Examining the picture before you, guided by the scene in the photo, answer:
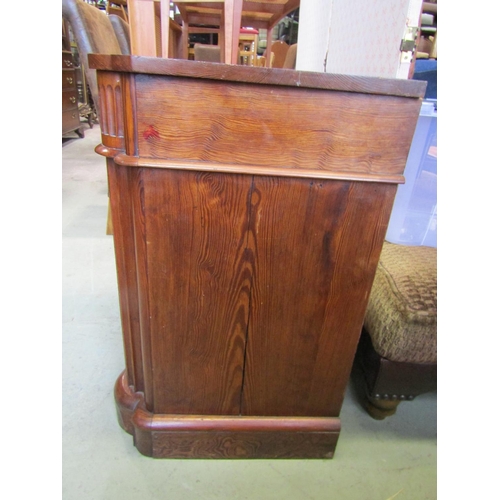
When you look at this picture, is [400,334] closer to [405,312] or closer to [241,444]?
[405,312]

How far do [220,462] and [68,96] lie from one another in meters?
3.76

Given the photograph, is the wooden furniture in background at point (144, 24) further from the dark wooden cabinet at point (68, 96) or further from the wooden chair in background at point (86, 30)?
the dark wooden cabinet at point (68, 96)

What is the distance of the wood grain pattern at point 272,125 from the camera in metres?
0.56

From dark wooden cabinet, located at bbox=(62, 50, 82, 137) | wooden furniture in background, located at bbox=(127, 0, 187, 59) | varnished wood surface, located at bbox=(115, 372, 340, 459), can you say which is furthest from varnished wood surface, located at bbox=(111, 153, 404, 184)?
dark wooden cabinet, located at bbox=(62, 50, 82, 137)

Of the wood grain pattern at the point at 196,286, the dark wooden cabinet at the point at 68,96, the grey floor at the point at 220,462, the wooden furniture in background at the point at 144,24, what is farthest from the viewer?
the dark wooden cabinet at the point at 68,96

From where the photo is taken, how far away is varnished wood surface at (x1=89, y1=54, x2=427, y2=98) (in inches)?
20.8

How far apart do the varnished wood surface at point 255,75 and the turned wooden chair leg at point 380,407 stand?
0.77 m

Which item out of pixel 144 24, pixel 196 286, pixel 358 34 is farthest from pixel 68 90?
pixel 196 286

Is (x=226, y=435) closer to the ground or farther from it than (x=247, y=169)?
closer to the ground

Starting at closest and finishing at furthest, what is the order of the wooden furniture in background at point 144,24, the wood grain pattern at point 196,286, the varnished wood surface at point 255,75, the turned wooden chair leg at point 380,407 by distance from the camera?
the varnished wood surface at point 255,75
the wood grain pattern at point 196,286
the turned wooden chair leg at point 380,407
the wooden furniture in background at point 144,24

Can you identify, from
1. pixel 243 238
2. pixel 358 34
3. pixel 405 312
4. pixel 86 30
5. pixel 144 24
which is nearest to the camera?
pixel 243 238

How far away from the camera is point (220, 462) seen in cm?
88

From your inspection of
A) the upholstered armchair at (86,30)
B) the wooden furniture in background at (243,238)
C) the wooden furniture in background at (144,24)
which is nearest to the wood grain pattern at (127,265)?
the wooden furniture in background at (243,238)
